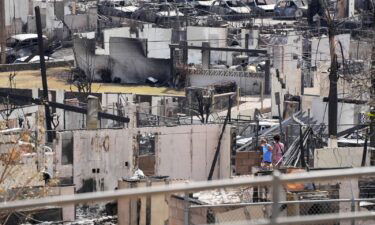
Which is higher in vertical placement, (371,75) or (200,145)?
(371,75)

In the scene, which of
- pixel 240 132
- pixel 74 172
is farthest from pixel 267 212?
pixel 240 132

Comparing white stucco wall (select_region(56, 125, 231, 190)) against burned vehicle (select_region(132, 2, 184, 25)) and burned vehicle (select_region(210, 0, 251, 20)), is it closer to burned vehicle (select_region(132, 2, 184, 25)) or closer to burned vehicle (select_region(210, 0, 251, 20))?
burned vehicle (select_region(132, 2, 184, 25))

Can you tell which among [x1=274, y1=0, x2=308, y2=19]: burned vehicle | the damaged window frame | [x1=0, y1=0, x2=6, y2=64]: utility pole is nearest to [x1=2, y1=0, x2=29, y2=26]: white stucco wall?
[x1=0, y1=0, x2=6, y2=64]: utility pole

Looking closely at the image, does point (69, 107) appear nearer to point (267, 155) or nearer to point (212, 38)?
point (267, 155)

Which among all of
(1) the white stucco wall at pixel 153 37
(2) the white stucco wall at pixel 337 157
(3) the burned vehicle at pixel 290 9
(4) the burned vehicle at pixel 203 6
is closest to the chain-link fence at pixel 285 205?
(2) the white stucco wall at pixel 337 157

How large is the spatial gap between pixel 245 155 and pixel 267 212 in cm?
746

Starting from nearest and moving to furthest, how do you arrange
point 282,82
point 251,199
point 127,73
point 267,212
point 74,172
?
point 267,212 → point 251,199 → point 74,172 → point 282,82 → point 127,73

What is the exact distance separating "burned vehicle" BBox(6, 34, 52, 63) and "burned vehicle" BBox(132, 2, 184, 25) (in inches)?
230

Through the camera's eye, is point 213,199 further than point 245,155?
No

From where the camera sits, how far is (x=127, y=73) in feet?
149

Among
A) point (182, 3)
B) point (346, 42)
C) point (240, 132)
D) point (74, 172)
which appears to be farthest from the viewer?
point (182, 3)

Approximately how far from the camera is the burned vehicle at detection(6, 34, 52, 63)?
5141 cm

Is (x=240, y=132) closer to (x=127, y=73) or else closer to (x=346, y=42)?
(x=346, y=42)

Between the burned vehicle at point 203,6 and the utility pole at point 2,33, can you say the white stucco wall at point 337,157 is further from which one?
the burned vehicle at point 203,6
